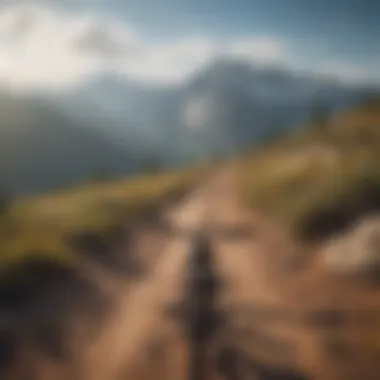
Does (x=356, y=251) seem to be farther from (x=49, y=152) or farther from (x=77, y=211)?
(x=49, y=152)

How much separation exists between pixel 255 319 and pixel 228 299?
0.31 ft

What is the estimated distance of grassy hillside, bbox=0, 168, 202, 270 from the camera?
1739 millimetres

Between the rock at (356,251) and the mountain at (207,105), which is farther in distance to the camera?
the mountain at (207,105)

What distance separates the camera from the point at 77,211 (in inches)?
70.3

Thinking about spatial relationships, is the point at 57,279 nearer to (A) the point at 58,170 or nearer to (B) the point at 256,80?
(A) the point at 58,170

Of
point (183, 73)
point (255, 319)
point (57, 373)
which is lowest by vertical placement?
point (57, 373)

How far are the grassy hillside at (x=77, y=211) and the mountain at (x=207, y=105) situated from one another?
0.31 ft

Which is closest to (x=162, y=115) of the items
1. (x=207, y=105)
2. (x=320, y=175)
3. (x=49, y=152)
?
(x=207, y=105)

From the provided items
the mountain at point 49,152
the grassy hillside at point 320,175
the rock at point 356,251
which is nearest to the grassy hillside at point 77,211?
the mountain at point 49,152

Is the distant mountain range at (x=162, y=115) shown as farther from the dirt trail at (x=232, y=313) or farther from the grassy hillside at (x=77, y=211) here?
the dirt trail at (x=232, y=313)

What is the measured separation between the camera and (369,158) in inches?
71.9

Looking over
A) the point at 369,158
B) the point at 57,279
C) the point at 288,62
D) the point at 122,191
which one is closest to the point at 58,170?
the point at 122,191

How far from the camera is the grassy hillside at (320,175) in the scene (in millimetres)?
1774

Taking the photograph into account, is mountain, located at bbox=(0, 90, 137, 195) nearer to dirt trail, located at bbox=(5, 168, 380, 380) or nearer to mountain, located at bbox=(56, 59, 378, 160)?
Answer: mountain, located at bbox=(56, 59, 378, 160)
